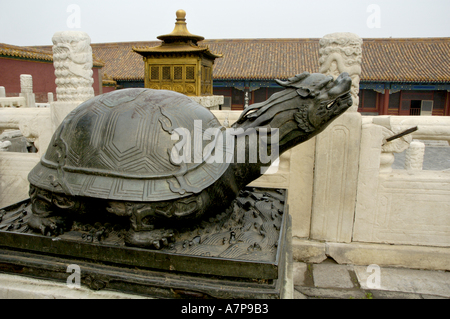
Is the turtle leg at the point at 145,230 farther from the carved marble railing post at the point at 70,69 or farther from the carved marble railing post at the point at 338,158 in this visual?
the carved marble railing post at the point at 70,69

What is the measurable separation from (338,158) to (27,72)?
1518 cm

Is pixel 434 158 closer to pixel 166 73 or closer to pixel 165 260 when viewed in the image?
pixel 166 73

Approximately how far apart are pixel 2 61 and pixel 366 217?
14.8m

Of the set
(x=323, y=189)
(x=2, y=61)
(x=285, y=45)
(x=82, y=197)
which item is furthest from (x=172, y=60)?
(x=82, y=197)

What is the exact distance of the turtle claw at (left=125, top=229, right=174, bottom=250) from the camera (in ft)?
5.48

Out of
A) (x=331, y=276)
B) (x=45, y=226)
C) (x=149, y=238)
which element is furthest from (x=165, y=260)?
(x=331, y=276)

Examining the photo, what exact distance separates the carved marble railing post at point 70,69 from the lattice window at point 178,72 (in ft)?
34.4

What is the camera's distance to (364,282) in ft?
9.25

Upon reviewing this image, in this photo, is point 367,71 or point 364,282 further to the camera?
point 367,71

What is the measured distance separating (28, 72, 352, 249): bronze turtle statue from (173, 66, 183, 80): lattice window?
1203 cm

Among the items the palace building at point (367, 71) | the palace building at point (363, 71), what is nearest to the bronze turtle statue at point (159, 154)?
the palace building at point (367, 71)

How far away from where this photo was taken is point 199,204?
5.64 ft

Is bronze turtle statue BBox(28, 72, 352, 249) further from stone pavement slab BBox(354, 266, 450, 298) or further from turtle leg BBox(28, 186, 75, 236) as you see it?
stone pavement slab BBox(354, 266, 450, 298)

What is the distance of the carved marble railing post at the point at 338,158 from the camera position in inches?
112
